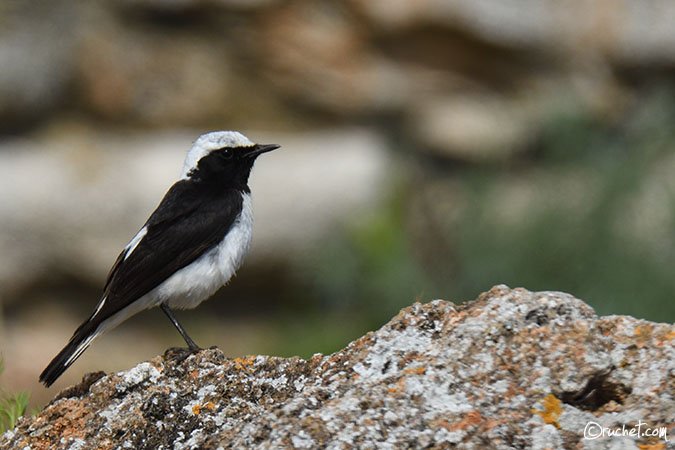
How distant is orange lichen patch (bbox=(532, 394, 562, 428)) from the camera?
3643 mm

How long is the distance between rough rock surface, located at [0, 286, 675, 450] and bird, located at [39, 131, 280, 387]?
1.40 metres

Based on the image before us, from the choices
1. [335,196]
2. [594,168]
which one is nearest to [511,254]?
[594,168]

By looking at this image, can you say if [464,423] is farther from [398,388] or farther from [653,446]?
[653,446]

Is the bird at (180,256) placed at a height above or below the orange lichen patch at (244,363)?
above

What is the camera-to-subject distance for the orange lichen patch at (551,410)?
364cm

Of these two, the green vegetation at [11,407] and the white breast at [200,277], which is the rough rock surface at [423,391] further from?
the white breast at [200,277]

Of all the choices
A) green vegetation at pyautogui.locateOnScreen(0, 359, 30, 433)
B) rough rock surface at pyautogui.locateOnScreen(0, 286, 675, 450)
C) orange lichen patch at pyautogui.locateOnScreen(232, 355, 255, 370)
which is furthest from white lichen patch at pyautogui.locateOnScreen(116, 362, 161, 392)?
green vegetation at pyautogui.locateOnScreen(0, 359, 30, 433)

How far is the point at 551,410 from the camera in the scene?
12.1 feet

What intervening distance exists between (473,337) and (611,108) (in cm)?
1151

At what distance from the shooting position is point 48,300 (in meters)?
15.0

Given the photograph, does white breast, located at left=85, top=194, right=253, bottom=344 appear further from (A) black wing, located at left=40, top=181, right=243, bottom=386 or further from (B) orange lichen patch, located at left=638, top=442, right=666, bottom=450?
(B) orange lichen patch, located at left=638, top=442, right=666, bottom=450

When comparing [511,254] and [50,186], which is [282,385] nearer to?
[511,254]

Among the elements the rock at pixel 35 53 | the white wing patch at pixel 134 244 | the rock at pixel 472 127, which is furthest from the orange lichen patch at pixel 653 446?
the rock at pixel 35 53

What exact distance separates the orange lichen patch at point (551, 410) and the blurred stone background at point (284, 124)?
9762 mm
